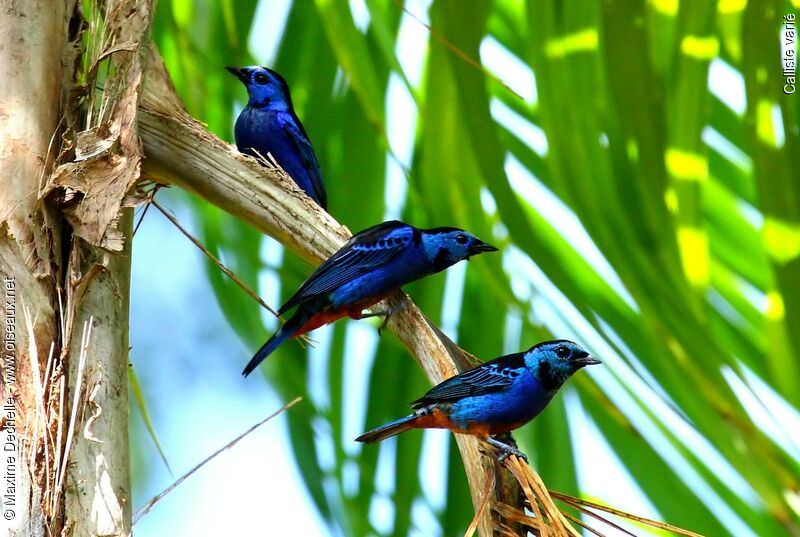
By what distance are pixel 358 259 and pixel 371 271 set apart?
0.41ft

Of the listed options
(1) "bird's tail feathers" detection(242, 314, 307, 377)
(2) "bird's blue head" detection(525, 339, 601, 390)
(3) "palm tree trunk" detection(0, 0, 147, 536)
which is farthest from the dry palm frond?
(1) "bird's tail feathers" detection(242, 314, 307, 377)

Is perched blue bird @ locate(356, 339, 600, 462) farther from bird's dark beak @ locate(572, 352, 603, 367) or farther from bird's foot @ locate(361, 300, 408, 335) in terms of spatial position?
bird's foot @ locate(361, 300, 408, 335)

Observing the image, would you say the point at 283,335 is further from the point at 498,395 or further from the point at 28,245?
the point at 28,245

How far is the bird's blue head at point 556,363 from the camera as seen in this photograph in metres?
3.26

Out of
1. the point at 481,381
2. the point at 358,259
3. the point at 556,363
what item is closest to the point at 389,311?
the point at 358,259

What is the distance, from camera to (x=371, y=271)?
3.31 meters

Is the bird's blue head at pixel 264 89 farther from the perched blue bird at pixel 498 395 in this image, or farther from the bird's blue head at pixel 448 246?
the perched blue bird at pixel 498 395

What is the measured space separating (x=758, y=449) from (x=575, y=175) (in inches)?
34.1

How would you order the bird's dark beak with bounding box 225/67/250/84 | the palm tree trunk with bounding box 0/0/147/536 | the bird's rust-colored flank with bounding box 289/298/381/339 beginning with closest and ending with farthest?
the palm tree trunk with bounding box 0/0/147/536
the bird's rust-colored flank with bounding box 289/298/381/339
the bird's dark beak with bounding box 225/67/250/84

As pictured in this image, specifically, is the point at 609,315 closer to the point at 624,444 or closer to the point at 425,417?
the point at 624,444

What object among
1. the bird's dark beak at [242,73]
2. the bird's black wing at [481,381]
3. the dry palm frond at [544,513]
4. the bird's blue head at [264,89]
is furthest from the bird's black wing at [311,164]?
the dry palm frond at [544,513]

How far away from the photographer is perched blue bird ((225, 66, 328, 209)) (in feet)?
15.3

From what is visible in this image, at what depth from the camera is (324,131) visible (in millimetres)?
4488

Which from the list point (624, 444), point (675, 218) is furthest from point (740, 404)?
point (624, 444)
